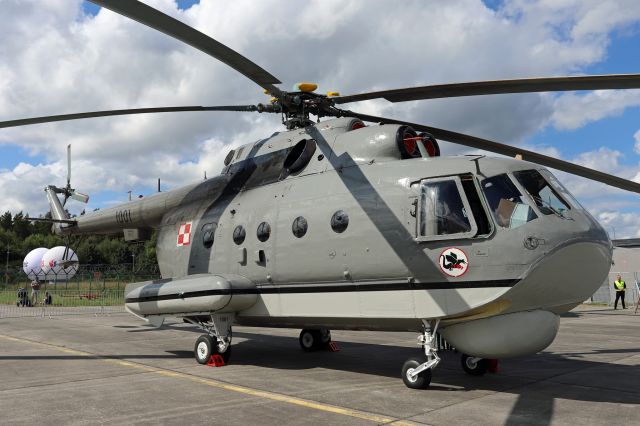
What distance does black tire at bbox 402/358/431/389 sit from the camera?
24.7 ft

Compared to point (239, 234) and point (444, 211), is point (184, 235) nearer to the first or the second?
point (239, 234)

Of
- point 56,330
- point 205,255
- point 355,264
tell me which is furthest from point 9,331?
point 355,264

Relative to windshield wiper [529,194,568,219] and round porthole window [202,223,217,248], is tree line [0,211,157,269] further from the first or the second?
windshield wiper [529,194,568,219]

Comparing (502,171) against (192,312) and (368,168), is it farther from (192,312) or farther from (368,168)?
(192,312)

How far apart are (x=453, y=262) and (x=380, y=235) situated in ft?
4.06

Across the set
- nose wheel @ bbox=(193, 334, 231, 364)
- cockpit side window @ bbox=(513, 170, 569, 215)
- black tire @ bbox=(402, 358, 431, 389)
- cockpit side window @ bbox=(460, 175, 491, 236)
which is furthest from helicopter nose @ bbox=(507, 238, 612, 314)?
nose wheel @ bbox=(193, 334, 231, 364)

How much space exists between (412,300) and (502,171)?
2267mm

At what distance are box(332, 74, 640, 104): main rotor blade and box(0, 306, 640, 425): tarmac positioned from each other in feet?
13.5

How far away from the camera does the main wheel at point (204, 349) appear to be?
1019cm

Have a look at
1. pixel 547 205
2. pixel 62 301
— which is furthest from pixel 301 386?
pixel 62 301

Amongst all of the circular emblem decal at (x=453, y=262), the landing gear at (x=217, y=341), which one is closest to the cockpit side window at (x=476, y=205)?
the circular emblem decal at (x=453, y=262)

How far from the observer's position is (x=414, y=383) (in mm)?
7574

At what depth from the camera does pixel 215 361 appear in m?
10.1

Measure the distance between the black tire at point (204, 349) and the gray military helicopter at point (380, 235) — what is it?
1.4 inches
